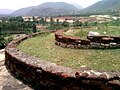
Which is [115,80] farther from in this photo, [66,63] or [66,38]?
[66,38]

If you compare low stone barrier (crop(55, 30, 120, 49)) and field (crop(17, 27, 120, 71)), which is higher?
low stone barrier (crop(55, 30, 120, 49))

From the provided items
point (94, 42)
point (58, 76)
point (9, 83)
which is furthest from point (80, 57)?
point (9, 83)

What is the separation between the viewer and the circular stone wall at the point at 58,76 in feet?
19.3

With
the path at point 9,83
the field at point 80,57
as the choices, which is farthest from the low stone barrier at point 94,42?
the path at point 9,83

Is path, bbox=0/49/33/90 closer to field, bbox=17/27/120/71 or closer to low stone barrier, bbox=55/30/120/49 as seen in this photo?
field, bbox=17/27/120/71

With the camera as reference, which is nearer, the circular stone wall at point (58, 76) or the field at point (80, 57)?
the circular stone wall at point (58, 76)

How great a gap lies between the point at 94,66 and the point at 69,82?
4.41 feet

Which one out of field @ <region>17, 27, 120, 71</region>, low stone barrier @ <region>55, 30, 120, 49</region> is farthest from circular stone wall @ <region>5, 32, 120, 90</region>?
low stone barrier @ <region>55, 30, 120, 49</region>

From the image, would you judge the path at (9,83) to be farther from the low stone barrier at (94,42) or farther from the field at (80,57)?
the low stone barrier at (94,42)

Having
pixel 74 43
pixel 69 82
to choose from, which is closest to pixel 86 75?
pixel 69 82

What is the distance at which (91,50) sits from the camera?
9.69 m

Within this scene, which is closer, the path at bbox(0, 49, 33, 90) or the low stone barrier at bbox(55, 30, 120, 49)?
the path at bbox(0, 49, 33, 90)

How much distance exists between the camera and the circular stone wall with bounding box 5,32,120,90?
587cm

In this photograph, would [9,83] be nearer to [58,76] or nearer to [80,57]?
[58,76]
